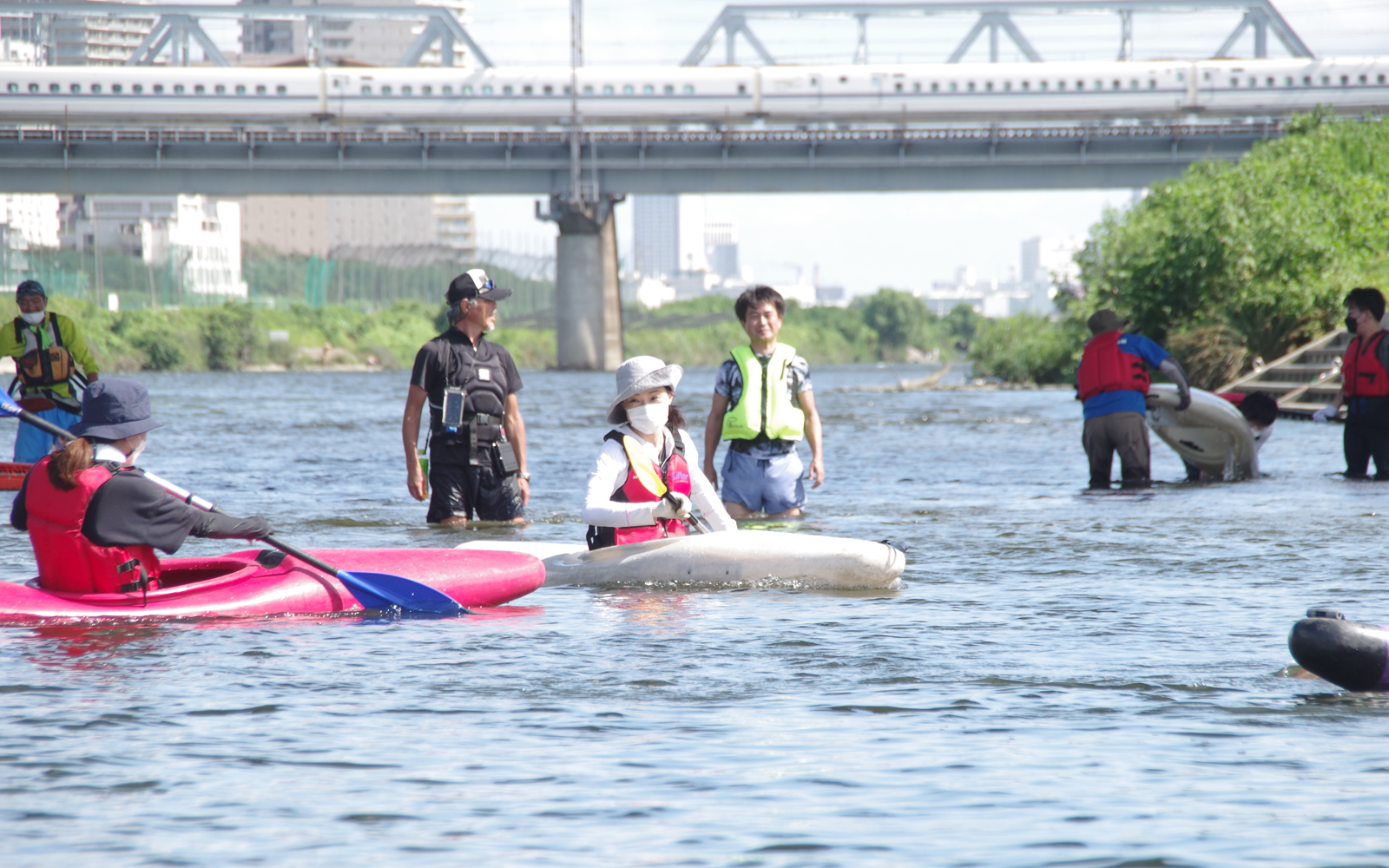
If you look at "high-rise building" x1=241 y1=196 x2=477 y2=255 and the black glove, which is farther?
"high-rise building" x1=241 y1=196 x2=477 y2=255

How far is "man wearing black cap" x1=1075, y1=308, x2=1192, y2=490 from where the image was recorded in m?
11.8

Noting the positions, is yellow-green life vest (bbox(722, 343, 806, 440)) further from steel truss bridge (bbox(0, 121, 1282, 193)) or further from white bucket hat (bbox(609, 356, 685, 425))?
steel truss bridge (bbox(0, 121, 1282, 193))

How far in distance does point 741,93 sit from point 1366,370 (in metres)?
41.6

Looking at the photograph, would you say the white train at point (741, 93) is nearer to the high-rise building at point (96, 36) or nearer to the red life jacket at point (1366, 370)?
the red life jacket at point (1366, 370)

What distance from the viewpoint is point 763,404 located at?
28.2ft

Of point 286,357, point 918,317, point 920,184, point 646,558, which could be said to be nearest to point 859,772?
point 646,558

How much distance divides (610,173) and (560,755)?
53.8 m

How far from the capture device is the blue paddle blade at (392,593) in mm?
6750

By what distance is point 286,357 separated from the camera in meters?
70.1

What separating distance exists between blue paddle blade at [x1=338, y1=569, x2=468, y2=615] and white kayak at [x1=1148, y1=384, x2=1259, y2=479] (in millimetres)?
8034

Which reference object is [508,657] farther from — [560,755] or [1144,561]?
[1144,561]

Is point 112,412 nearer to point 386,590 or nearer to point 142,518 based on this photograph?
point 142,518

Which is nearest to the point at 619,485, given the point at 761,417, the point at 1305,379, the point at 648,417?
the point at 648,417

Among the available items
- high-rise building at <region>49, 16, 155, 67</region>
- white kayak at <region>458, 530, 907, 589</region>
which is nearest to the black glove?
white kayak at <region>458, 530, 907, 589</region>
